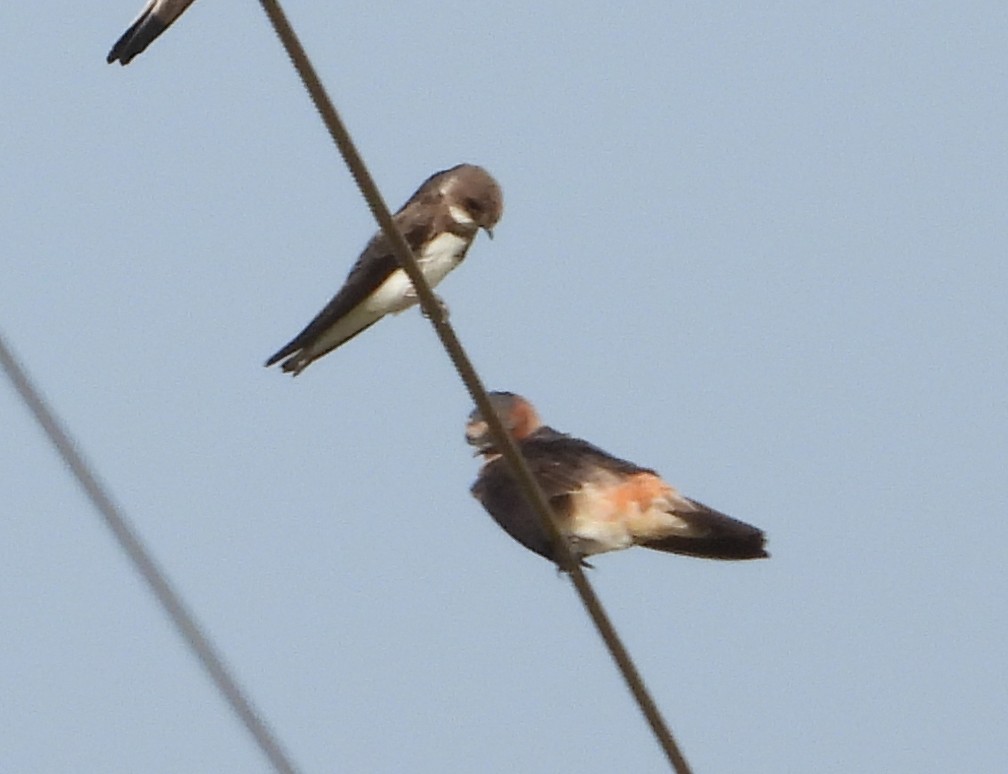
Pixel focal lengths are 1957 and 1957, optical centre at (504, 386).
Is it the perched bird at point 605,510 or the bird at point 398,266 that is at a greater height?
the bird at point 398,266

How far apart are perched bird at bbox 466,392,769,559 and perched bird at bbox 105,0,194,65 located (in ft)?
5.81

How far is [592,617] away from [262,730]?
3.56 ft

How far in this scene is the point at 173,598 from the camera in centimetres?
244

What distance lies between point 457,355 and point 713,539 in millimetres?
1956

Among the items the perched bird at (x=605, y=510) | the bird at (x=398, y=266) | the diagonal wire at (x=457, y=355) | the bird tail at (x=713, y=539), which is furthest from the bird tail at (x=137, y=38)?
the diagonal wire at (x=457, y=355)

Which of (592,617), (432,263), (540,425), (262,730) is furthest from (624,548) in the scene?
(262,730)

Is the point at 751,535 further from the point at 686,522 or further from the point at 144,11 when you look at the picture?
the point at 144,11

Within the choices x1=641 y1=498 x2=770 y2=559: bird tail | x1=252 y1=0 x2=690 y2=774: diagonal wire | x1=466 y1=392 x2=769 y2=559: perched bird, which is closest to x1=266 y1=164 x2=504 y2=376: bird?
x1=466 y1=392 x2=769 y2=559: perched bird

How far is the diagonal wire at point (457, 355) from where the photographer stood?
3.22 m

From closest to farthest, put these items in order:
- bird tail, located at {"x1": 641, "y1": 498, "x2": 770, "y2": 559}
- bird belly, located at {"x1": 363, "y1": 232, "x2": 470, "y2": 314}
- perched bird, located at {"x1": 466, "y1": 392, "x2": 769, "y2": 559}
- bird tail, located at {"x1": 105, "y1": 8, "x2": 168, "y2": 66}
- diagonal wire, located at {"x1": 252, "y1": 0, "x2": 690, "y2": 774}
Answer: diagonal wire, located at {"x1": 252, "y1": 0, "x2": 690, "y2": 774} < bird tail, located at {"x1": 641, "y1": 498, "x2": 770, "y2": 559} < perched bird, located at {"x1": 466, "y1": 392, "x2": 769, "y2": 559} < bird tail, located at {"x1": 105, "y1": 8, "x2": 168, "y2": 66} < bird belly, located at {"x1": 363, "y1": 232, "x2": 470, "y2": 314}

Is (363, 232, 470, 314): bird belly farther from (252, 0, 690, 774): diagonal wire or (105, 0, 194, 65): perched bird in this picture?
(252, 0, 690, 774): diagonal wire

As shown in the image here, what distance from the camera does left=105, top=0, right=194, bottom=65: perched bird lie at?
6.25m

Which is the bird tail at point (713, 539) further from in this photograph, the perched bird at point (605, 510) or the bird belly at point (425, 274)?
the bird belly at point (425, 274)

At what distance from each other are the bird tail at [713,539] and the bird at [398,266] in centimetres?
156
